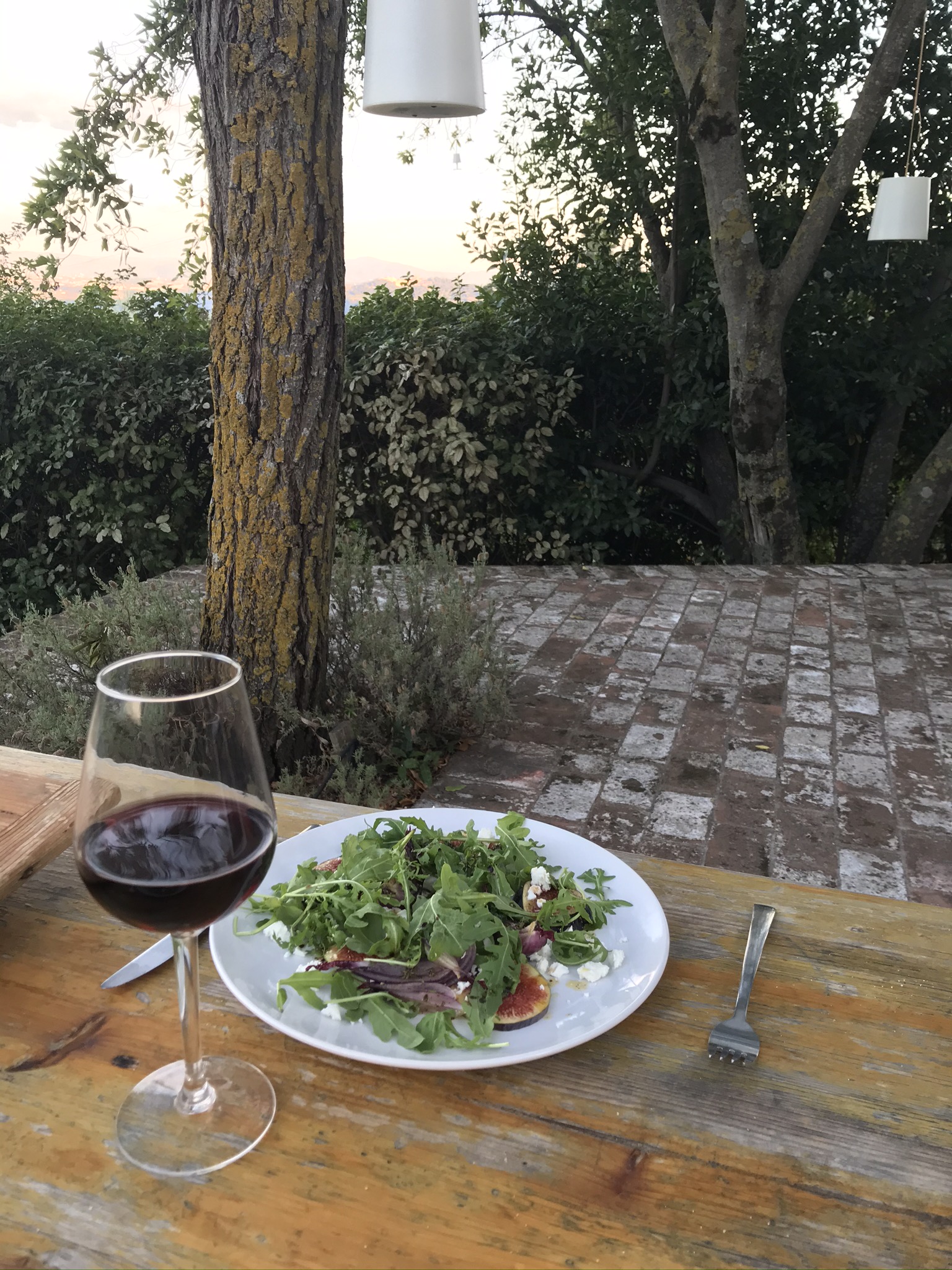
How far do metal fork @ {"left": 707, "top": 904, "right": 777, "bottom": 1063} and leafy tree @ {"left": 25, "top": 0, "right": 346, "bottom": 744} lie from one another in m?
2.16

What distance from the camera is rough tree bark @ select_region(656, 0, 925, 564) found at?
5582 millimetres

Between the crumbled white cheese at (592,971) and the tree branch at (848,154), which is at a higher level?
the tree branch at (848,154)

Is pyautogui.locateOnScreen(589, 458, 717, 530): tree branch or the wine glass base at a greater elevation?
the wine glass base

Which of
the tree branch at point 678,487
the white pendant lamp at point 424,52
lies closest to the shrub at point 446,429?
the tree branch at point 678,487

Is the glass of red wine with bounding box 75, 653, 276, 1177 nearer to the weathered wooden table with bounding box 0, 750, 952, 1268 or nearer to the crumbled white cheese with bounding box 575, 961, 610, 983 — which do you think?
the weathered wooden table with bounding box 0, 750, 952, 1268

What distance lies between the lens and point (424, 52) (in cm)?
271

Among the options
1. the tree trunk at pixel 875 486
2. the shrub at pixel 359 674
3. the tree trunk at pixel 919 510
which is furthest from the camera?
the tree trunk at pixel 875 486

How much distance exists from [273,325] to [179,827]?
2.21 m

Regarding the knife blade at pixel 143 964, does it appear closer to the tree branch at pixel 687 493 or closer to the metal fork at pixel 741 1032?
the metal fork at pixel 741 1032

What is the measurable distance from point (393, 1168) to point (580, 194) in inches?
284

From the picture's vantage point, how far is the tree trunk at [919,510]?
21.2 ft

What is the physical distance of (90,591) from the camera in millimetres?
6496

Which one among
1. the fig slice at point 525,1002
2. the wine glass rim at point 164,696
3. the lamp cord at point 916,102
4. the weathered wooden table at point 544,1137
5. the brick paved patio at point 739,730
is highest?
the lamp cord at point 916,102

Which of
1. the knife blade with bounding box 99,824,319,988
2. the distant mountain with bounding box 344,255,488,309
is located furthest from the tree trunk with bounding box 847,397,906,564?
the knife blade with bounding box 99,824,319,988
